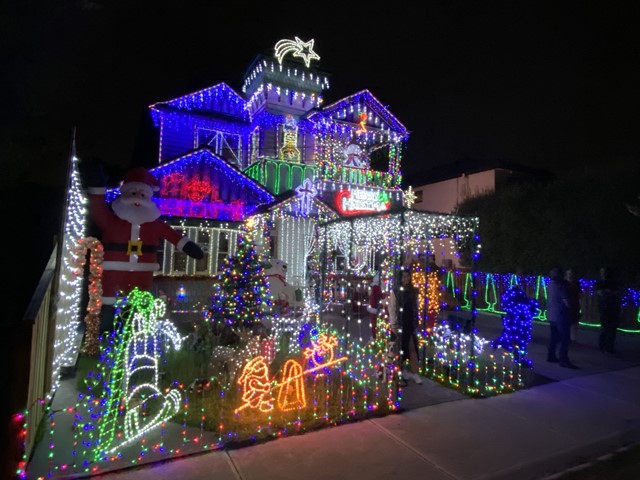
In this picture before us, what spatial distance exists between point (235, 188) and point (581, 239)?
1284 centimetres

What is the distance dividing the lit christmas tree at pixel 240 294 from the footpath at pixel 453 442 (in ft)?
10.5

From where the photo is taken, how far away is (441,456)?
402cm

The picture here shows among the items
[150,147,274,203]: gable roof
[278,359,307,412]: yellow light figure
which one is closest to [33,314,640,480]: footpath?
[278,359,307,412]: yellow light figure

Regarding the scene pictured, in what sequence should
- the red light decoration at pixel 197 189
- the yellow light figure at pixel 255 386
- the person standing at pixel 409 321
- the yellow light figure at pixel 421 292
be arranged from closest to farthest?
the yellow light figure at pixel 255 386
the person standing at pixel 409 321
the yellow light figure at pixel 421 292
the red light decoration at pixel 197 189

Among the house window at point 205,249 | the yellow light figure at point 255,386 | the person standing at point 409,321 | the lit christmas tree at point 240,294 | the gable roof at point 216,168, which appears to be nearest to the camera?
the yellow light figure at point 255,386

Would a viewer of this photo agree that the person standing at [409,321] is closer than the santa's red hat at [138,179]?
Yes

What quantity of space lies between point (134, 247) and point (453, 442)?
5672 mm

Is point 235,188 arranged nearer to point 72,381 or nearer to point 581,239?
point 72,381

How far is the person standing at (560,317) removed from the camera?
771 cm

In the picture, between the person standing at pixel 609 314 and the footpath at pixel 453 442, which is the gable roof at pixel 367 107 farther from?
the footpath at pixel 453 442

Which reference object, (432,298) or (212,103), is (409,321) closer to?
(432,298)

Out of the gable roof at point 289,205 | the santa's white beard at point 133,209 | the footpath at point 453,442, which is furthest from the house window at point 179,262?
the footpath at point 453,442

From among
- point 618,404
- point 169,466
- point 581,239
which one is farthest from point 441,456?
point 581,239

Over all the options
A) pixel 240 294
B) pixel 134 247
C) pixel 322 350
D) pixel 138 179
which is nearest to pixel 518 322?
pixel 322 350
